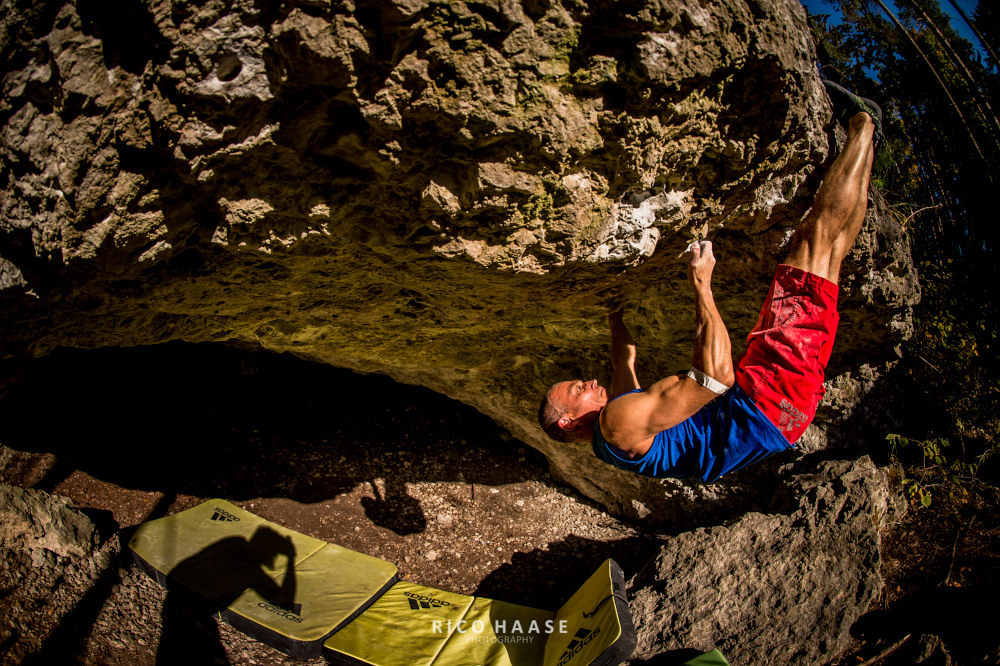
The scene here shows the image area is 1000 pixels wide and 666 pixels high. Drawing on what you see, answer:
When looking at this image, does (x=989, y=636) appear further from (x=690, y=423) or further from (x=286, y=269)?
(x=286, y=269)

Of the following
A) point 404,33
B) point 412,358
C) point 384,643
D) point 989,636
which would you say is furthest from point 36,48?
point 989,636

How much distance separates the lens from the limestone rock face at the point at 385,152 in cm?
125

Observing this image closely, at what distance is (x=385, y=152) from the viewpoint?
1438mm

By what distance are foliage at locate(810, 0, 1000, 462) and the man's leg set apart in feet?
5.41

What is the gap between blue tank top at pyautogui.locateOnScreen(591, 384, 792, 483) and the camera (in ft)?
5.98

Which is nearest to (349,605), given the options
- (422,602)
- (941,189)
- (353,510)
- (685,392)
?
(422,602)

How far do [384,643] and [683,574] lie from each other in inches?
68.0

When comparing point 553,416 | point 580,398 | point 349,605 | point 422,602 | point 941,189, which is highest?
point 941,189

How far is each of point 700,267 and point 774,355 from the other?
0.42 m

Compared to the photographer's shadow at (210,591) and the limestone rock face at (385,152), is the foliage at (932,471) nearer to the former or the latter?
the limestone rock face at (385,152)

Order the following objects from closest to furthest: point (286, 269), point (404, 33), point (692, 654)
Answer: point (404, 33) < point (286, 269) < point (692, 654)

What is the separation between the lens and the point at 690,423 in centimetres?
200

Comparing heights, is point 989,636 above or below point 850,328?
below

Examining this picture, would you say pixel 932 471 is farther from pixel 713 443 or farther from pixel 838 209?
pixel 838 209
